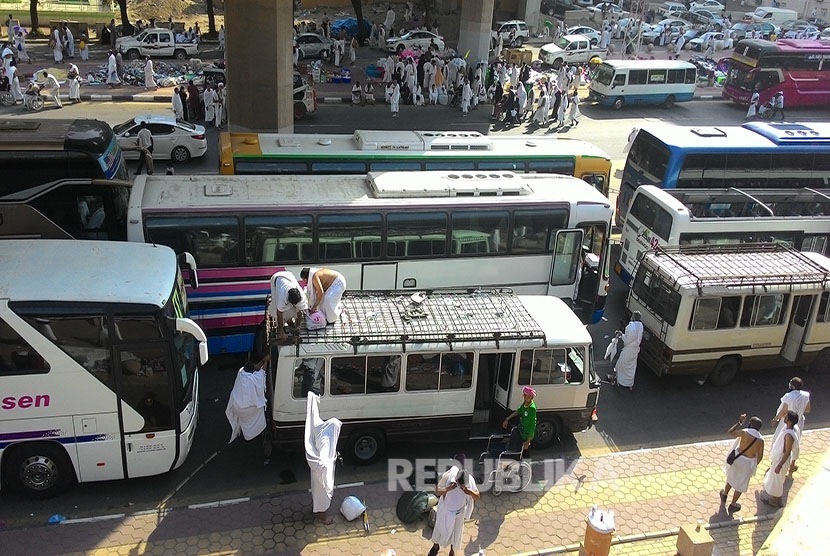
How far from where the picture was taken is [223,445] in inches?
363

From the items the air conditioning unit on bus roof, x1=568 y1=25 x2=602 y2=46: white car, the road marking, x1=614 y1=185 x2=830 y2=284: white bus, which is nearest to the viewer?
the road marking

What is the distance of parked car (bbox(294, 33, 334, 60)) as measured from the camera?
3347 cm

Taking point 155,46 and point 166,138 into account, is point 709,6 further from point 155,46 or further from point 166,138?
point 166,138

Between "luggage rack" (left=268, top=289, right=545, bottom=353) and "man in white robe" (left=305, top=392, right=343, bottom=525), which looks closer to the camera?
"man in white robe" (left=305, top=392, right=343, bottom=525)

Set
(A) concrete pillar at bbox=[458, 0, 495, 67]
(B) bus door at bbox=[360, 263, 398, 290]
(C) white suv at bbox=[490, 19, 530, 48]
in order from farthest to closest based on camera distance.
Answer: (C) white suv at bbox=[490, 19, 530, 48], (A) concrete pillar at bbox=[458, 0, 495, 67], (B) bus door at bbox=[360, 263, 398, 290]

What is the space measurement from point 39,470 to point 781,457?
330 inches

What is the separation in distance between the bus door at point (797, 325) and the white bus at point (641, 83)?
61.6 ft

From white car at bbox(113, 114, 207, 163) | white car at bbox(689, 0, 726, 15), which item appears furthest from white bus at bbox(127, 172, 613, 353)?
white car at bbox(689, 0, 726, 15)

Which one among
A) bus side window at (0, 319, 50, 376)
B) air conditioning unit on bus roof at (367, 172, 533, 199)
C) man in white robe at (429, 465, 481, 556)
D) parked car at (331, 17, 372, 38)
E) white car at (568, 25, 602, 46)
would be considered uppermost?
white car at (568, 25, 602, 46)

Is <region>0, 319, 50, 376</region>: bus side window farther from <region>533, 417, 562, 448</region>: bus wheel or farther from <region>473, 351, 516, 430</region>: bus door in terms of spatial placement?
<region>533, 417, 562, 448</region>: bus wheel

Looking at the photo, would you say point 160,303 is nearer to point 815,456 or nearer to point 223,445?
point 223,445

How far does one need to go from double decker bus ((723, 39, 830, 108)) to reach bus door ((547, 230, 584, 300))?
844 inches

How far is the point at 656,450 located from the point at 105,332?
276 inches

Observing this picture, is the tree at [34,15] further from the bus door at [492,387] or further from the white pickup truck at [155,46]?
the bus door at [492,387]
